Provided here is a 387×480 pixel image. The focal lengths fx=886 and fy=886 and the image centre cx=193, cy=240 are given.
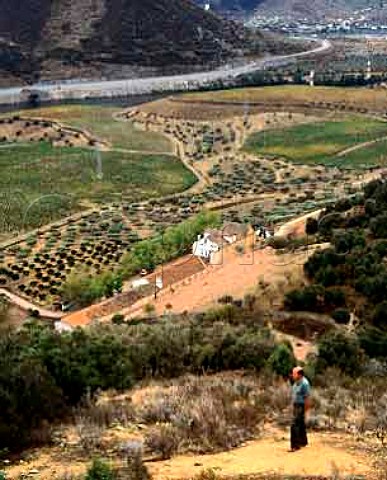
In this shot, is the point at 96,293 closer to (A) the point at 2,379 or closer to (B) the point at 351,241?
(B) the point at 351,241

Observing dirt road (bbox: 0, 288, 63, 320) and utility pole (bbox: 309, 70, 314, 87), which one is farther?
utility pole (bbox: 309, 70, 314, 87)

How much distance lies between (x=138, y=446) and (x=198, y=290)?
19.2 meters

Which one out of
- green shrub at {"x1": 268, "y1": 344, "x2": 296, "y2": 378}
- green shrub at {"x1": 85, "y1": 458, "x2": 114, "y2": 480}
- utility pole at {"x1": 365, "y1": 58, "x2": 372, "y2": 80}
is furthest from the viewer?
utility pole at {"x1": 365, "y1": 58, "x2": 372, "y2": 80}

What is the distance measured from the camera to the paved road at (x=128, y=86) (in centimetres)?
11888

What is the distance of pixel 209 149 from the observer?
80.6 m

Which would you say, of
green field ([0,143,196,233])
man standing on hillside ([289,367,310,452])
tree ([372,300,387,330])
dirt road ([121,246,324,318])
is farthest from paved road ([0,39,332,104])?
man standing on hillside ([289,367,310,452])

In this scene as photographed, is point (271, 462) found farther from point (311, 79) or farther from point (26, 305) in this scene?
point (311, 79)

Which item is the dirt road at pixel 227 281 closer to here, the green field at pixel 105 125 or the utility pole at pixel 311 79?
the green field at pixel 105 125

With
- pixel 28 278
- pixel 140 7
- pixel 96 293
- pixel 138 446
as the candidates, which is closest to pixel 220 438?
pixel 138 446

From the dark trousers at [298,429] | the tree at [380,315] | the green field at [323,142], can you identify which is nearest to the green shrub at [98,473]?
the dark trousers at [298,429]

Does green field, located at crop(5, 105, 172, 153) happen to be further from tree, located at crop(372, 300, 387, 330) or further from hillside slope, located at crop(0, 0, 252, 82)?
tree, located at crop(372, 300, 387, 330)

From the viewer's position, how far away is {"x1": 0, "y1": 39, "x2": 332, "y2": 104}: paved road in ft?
390

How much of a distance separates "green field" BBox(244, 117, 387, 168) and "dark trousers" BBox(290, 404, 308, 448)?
62946 millimetres

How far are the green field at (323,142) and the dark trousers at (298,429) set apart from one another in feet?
207
